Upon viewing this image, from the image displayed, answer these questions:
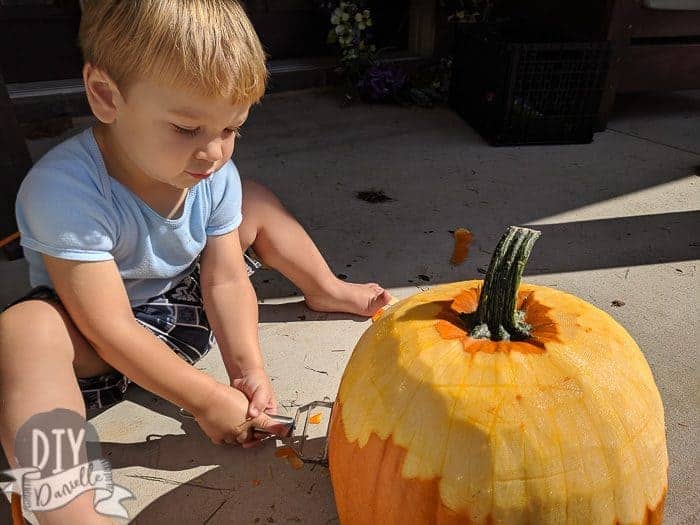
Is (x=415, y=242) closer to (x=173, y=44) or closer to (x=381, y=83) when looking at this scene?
(x=173, y=44)

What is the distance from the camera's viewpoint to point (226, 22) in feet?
3.45

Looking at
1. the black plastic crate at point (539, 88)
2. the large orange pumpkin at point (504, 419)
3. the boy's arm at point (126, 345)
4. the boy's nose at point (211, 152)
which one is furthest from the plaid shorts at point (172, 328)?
the black plastic crate at point (539, 88)

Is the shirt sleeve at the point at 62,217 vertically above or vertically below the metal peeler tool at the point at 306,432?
above

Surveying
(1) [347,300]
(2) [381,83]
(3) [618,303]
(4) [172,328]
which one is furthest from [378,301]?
(2) [381,83]

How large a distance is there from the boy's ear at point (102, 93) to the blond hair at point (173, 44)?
0.01 m

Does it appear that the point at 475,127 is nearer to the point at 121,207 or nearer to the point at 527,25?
the point at 527,25

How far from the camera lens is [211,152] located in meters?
1.04

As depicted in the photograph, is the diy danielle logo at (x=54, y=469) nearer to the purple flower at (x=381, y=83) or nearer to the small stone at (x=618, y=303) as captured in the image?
the small stone at (x=618, y=303)

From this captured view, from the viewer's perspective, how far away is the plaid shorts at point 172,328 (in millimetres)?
1254

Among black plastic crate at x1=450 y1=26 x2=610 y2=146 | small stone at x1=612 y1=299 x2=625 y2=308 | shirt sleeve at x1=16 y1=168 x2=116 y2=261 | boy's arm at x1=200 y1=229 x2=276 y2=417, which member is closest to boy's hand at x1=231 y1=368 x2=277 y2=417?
boy's arm at x1=200 y1=229 x2=276 y2=417

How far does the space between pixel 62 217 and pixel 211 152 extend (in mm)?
300

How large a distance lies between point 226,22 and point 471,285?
2.04 feet

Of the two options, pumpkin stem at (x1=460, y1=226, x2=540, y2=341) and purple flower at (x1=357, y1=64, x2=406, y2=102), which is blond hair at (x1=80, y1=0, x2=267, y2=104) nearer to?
pumpkin stem at (x1=460, y1=226, x2=540, y2=341)

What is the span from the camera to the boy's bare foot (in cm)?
163
